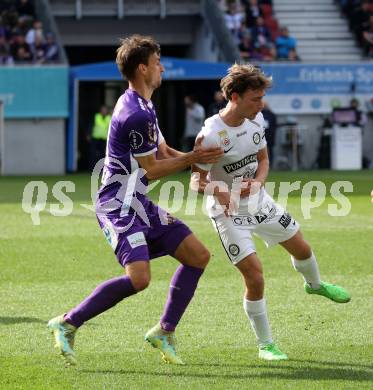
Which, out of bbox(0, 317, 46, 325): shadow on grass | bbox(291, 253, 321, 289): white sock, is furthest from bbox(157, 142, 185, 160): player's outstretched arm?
bbox(0, 317, 46, 325): shadow on grass

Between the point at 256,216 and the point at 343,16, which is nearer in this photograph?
the point at 256,216

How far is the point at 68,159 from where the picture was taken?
3019 cm

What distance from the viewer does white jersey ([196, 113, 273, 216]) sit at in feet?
25.1

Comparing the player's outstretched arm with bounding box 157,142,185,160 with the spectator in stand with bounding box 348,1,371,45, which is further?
the spectator in stand with bounding box 348,1,371,45

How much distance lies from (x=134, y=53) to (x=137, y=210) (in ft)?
3.27

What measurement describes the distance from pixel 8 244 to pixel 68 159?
16023 millimetres

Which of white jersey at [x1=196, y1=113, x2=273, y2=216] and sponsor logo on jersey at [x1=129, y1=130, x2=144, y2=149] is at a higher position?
sponsor logo on jersey at [x1=129, y1=130, x2=144, y2=149]

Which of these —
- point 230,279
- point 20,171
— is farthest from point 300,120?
point 230,279

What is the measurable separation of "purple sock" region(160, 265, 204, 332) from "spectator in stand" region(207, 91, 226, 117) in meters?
20.8

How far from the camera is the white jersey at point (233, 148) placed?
25.1ft

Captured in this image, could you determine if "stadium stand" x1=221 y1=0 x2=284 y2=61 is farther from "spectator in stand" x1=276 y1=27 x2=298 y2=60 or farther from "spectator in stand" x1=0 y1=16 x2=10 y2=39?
"spectator in stand" x1=0 y1=16 x2=10 y2=39

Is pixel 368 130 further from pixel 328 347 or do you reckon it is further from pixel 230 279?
pixel 328 347

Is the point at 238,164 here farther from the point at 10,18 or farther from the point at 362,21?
the point at 362,21

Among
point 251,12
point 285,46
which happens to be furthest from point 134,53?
point 251,12
